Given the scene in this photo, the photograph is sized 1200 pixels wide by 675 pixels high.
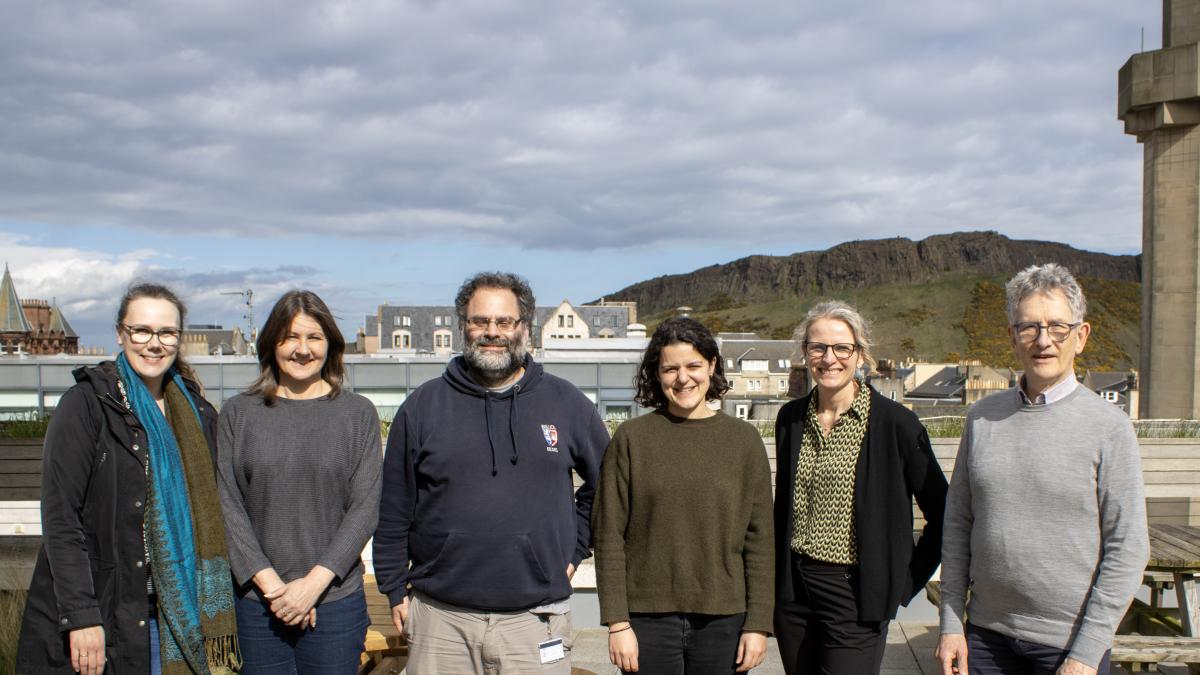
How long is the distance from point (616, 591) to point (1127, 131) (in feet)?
44.8

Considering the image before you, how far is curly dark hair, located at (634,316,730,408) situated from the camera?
267 cm

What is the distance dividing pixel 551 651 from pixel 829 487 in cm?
98

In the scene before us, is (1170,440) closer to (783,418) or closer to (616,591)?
(783,418)

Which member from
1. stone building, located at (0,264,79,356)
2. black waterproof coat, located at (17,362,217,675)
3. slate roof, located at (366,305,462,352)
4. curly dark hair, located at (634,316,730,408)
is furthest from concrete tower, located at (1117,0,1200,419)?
stone building, located at (0,264,79,356)

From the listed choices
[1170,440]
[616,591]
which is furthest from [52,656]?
[1170,440]

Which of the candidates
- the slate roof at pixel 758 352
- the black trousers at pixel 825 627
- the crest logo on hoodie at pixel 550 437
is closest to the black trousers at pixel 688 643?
the black trousers at pixel 825 627

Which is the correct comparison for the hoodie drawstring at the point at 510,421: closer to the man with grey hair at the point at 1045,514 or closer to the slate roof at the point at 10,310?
the man with grey hair at the point at 1045,514

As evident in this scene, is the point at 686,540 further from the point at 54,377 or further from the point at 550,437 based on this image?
the point at 54,377

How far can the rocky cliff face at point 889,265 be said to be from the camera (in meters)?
138

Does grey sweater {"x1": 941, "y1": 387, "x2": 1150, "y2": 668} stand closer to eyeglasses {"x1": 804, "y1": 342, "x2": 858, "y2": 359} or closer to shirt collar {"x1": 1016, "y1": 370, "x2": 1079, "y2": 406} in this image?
shirt collar {"x1": 1016, "y1": 370, "x2": 1079, "y2": 406}

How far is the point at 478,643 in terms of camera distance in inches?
104

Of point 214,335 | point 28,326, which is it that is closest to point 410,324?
point 214,335

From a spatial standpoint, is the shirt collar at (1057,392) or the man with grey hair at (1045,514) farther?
the shirt collar at (1057,392)

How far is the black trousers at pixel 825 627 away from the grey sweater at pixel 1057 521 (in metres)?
0.32
